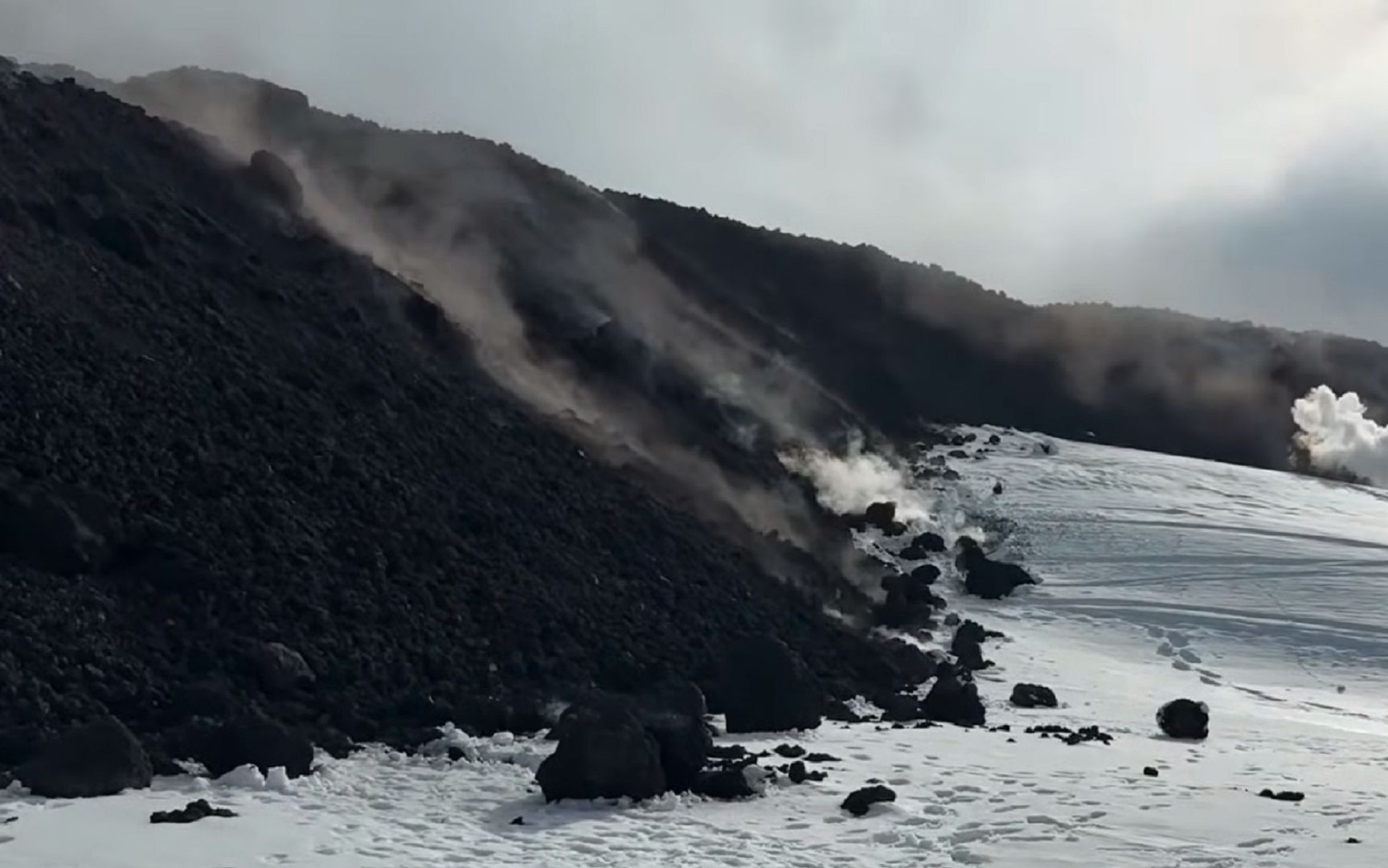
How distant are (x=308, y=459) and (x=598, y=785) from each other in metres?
7.93

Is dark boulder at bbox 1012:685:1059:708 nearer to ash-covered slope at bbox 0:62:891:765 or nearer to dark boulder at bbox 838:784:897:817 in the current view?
ash-covered slope at bbox 0:62:891:765

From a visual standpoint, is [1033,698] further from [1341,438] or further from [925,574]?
[1341,438]

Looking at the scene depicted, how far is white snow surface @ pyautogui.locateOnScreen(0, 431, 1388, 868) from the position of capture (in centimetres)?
1287

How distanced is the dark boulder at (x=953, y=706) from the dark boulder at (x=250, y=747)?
1000 centimetres

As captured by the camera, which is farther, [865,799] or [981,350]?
[981,350]

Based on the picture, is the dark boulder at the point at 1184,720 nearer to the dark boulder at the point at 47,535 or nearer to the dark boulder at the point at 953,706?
the dark boulder at the point at 953,706

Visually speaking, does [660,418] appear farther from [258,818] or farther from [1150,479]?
[258,818]

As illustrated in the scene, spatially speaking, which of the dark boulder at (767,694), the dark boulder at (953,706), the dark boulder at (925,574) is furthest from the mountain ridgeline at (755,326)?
the dark boulder at (767,694)

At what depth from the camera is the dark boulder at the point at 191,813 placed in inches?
505

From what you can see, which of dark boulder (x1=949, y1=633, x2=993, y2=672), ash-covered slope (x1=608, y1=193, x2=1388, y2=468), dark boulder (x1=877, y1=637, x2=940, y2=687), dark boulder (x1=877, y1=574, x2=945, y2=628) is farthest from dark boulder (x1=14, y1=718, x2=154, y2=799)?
ash-covered slope (x1=608, y1=193, x2=1388, y2=468)

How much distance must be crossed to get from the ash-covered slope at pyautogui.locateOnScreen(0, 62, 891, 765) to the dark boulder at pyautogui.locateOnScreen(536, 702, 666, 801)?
2414 millimetres

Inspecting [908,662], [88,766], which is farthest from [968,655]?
[88,766]

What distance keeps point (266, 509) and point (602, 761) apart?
21.0 ft

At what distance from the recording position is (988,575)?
123ft
